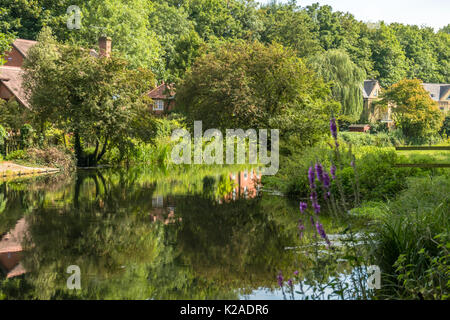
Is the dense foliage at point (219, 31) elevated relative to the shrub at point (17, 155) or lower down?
elevated

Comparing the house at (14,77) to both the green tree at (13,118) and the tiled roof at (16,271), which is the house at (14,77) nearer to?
the green tree at (13,118)

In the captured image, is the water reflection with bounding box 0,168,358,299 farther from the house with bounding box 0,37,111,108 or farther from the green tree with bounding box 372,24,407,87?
the green tree with bounding box 372,24,407,87

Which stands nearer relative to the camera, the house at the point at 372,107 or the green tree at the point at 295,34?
the green tree at the point at 295,34

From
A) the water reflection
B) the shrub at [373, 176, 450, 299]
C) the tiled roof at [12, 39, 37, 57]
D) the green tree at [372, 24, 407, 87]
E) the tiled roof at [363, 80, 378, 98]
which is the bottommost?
the water reflection

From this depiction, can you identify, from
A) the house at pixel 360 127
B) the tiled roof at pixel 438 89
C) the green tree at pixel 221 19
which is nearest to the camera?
the house at pixel 360 127

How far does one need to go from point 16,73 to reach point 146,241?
33.6 meters

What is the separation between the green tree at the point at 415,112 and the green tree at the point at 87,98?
1507 inches

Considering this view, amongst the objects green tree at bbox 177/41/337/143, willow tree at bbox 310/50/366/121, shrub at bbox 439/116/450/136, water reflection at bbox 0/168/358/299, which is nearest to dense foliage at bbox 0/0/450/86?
willow tree at bbox 310/50/366/121

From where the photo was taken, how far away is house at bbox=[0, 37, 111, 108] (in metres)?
36.1

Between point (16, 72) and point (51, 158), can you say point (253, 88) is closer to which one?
point (51, 158)

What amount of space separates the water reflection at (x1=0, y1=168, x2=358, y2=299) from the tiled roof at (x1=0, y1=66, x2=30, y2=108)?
19994 mm

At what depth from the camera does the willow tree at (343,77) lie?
2046 inches

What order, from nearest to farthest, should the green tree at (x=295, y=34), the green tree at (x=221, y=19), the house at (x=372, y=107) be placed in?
the green tree at (x=295, y=34) < the green tree at (x=221, y=19) < the house at (x=372, y=107)

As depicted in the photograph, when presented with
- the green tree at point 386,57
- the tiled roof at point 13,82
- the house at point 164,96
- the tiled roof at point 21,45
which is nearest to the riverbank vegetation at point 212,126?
the house at point 164,96
